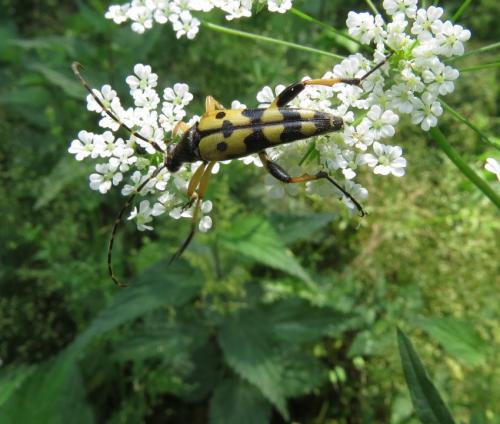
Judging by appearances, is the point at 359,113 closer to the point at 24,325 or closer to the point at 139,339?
the point at 139,339

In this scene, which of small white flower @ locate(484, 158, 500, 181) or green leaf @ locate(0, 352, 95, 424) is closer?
small white flower @ locate(484, 158, 500, 181)

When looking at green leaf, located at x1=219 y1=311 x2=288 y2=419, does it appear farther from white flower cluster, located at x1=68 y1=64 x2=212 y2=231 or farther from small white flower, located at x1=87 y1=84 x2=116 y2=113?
small white flower, located at x1=87 y1=84 x2=116 y2=113

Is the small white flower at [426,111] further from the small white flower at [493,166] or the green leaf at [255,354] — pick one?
the green leaf at [255,354]

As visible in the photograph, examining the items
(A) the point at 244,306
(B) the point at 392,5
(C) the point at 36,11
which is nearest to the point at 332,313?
(A) the point at 244,306

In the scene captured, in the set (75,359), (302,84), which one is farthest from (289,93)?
(75,359)

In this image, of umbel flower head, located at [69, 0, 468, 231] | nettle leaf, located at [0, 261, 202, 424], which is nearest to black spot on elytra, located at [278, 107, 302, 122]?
umbel flower head, located at [69, 0, 468, 231]
